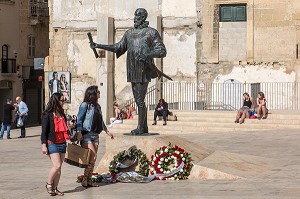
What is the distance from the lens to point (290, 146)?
65.5ft

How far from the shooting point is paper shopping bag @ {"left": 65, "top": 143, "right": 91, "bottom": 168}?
41.7 feet

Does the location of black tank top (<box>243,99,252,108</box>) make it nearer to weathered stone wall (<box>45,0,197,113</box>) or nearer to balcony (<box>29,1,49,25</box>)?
weathered stone wall (<box>45,0,197,113</box>)

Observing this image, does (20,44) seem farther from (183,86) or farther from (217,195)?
(217,195)

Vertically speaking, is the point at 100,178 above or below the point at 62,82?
below

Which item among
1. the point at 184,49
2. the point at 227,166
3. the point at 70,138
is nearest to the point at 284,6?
the point at 184,49

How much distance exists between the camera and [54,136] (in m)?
12.2

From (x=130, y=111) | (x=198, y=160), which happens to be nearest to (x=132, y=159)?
(x=198, y=160)

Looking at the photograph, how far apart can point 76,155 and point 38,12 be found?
3805 cm

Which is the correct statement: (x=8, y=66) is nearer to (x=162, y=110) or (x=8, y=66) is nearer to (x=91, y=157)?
(x=162, y=110)

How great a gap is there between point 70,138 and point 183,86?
73.5 ft

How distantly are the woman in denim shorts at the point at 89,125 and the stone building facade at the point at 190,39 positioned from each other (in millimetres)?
21124

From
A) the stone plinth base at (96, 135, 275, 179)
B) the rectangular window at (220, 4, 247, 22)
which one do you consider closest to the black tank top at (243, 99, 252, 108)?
the rectangular window at (220, 4, 247, 22)

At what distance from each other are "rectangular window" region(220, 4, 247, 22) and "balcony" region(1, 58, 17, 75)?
17453mm

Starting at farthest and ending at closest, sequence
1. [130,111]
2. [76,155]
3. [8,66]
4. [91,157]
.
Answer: [8,66] < [130,111] < [91,157] < [76,155]
